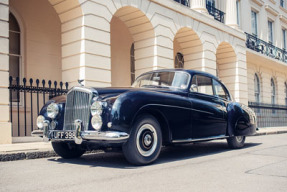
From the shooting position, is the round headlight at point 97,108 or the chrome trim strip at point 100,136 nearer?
the chrome trim strip at point 100,136

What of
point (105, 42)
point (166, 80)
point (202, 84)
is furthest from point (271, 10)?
point (166, 80)

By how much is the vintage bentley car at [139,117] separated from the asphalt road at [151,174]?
0.34 meters

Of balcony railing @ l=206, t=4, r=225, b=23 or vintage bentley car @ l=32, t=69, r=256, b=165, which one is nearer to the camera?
vintage bentley car @ l=32, t=69, r=256, b=165

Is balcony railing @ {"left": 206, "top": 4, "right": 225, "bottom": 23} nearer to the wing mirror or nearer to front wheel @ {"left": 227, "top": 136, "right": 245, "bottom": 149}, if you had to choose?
front wheel @ {"left": 227, "top": 136, "right": 245, "bottom": 149}

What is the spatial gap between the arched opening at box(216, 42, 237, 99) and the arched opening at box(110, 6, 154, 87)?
5.50 meters

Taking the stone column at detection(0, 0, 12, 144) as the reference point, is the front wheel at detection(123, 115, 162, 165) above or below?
below

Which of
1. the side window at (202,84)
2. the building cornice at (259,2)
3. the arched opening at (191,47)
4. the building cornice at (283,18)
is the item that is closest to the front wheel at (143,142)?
the side window at (202,84)

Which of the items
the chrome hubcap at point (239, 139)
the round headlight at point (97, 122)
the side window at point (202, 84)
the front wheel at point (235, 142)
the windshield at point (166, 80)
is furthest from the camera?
the chrome hubcap at point (239, 139)

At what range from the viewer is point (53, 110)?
18.2 feet

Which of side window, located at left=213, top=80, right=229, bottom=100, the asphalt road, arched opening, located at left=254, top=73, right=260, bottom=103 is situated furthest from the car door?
arched opening, located at left=254, top=73, right=260, bottom=103

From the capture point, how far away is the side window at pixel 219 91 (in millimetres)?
7359

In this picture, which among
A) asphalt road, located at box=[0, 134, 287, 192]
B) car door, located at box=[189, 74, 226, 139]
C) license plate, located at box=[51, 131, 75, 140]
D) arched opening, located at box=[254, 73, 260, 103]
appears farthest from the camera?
arched opening, located at box=[254, 73, 260, 103]

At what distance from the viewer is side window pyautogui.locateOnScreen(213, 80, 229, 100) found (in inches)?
290

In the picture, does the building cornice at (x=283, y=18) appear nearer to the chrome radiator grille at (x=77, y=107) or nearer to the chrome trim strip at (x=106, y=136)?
the chrome radiator grille at (x=77, y=107)
